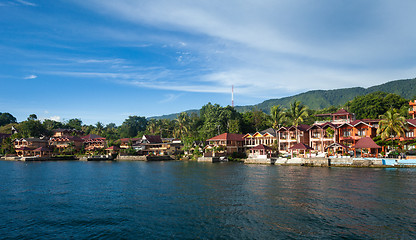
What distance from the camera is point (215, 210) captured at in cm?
2095

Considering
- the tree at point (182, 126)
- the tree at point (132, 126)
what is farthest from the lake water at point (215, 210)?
the tree at point (132, 126)

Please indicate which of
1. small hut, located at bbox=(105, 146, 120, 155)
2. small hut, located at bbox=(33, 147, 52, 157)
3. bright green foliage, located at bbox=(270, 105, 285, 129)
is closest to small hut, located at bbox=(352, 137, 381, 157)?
bright green foliage, located at bbox=(270, 105, 285, 129)

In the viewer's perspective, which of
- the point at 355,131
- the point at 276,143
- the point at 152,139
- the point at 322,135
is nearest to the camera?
the point at 355,131

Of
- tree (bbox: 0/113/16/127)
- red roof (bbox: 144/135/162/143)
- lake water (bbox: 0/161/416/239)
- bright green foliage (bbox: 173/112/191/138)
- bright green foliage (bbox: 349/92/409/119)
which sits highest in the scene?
tree (bbox: 0/113/16/127)

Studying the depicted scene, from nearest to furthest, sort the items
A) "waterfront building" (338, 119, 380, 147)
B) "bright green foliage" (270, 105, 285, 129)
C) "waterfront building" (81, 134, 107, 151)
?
"waterfront building" (338, 119, 380, 147)
"bright green foliage" (270, 105, 285, 129)
"waterfront building" (81, 134, 107, 151)

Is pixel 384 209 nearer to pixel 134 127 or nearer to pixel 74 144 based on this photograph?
pixel 74 144

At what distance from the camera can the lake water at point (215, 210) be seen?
16344 mm

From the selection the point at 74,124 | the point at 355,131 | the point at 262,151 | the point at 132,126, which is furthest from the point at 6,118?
the point at 355,131

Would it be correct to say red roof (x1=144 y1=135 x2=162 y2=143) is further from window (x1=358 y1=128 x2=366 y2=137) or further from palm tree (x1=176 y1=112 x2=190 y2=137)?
window (x1=358 y1=128 x2=366 y2=137)

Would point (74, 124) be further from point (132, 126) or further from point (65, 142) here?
point (65, 142)

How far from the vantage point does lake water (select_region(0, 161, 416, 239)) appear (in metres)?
16.3

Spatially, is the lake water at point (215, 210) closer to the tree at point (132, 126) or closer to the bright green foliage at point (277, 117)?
the bright green foliage at point (277, 117)

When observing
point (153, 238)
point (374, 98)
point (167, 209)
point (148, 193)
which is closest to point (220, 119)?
point (374, 98)

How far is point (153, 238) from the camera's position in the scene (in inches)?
613
